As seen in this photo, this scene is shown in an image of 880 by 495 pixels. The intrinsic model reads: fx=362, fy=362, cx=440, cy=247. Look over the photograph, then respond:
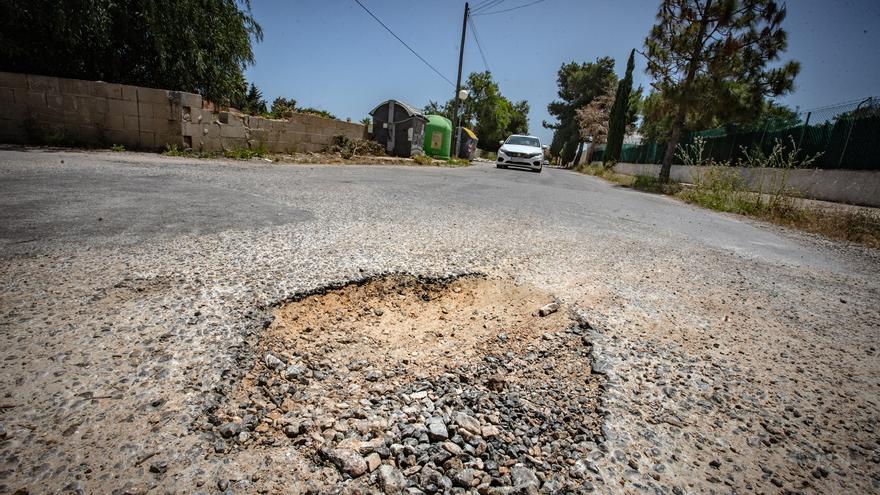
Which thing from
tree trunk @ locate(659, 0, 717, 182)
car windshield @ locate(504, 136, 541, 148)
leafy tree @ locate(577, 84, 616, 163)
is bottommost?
car windshield @ locate(504, 136, 541, 148)

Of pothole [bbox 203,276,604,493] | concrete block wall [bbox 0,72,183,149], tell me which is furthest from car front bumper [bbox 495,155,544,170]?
pothole [bbox 203,276,604,493]

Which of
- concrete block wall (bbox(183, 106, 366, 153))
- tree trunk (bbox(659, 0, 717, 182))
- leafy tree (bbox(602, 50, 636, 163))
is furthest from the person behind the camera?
leafy tree (bbox(602, 50, 636, 163))

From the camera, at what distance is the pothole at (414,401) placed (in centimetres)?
86

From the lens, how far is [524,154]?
1478 cm

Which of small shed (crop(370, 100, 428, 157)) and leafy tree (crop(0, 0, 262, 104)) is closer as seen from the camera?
leafy tree (crop(0, 0, 262, 104))

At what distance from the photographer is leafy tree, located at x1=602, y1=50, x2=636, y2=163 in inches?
933

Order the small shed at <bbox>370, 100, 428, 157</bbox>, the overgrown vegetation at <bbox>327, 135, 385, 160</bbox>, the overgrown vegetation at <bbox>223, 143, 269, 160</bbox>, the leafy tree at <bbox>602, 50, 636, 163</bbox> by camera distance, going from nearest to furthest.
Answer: the overgrown vegetation at <bbox>223, 143, 269, 160</bbox>
the overgrown vegetation at <bbox>327, 135, 385, 160</bbox>
the small shed at <bbox>370, 100, 428, 157</bbox>
the leafy tree at <bbox>602, 50, 636, 163</bbox>

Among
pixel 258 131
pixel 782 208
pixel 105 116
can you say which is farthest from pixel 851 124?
pixel 105 116

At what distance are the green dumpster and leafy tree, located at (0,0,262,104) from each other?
889 cm

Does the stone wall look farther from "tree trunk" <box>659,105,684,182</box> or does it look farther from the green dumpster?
"tree trunk" <box>659,105,684,182</box>

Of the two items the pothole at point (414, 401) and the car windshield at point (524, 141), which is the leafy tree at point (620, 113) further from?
the pothole at point (414, 401)

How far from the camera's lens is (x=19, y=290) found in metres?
1.42

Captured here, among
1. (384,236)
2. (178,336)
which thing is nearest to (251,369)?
(178,336)

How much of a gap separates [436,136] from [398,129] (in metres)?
2.82
